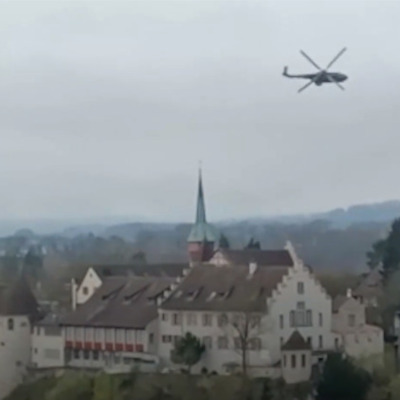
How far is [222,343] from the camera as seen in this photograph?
5722 centimetres

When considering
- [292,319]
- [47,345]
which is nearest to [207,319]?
[292,319]

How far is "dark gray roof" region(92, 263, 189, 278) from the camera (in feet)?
223

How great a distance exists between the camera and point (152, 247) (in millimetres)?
159875

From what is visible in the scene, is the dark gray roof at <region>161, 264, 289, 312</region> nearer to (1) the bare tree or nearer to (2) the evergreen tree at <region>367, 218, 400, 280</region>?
(1) the bare tree

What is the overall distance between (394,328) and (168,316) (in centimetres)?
1151

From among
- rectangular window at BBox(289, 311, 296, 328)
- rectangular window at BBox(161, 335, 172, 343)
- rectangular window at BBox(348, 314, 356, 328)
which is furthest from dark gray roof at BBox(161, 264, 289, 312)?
rectangular window at BBox(348, 314, 356, 328)

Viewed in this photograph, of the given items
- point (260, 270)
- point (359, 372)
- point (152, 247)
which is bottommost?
point (359, 372)

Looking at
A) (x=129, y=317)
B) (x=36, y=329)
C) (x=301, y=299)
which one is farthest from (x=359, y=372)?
(x=36, y=329)

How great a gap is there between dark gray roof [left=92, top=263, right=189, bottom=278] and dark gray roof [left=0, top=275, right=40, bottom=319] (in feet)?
10.5

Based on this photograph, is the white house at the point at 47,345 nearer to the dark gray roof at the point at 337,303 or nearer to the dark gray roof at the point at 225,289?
the dark gray roof at the point at 225,289

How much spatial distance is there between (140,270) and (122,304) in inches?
365

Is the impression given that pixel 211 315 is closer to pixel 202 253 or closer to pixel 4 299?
pixel 4 299

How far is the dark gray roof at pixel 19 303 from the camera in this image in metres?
64.0

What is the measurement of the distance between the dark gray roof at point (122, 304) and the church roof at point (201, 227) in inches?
603
